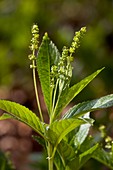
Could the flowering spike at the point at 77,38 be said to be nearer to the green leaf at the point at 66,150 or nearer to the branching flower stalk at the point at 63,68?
the branching flower stalk at the point at 63,68

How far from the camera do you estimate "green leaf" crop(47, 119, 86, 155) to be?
0.93m

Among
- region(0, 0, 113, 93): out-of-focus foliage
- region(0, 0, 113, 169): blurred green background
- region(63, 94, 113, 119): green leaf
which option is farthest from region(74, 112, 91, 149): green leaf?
region(0, 0, 113, 93): out-of-focus foliage

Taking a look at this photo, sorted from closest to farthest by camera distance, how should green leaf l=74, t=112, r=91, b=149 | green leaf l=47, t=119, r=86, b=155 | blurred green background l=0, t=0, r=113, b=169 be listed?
green leaf l=47, t=119, r=86, b=155 → green leaf l=74, t=112, r=91, b=149 → blurred green background l=0, t=0, r=113, b=169

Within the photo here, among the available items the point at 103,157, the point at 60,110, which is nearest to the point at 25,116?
the point at 60,110

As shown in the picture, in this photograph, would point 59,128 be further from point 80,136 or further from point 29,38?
point 29,38

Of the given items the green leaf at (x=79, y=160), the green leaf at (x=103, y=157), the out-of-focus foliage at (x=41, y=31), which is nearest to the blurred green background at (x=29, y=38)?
the out-of-focus foliage at (x=41, y=31)

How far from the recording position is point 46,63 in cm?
106

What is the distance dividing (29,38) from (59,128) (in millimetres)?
2876

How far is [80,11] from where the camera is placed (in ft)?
15.4

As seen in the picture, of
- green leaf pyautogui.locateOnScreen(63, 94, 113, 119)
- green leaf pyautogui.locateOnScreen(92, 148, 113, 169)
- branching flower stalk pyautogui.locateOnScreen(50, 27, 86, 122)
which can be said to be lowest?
green leaf pyautogui.locateOnScreen(92, 148, 113, 169)

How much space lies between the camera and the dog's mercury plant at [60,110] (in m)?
0.95

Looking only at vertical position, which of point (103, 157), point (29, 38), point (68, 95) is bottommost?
point (103, 157)

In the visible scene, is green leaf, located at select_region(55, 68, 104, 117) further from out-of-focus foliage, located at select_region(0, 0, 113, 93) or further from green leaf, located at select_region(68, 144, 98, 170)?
out-of-focus foliage, located at select_region(0, 0, 113, 93)

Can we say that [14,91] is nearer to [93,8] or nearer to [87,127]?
[93,8]
